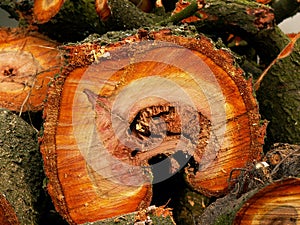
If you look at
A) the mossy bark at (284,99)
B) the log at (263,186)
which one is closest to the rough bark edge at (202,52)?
the log at (263,186)

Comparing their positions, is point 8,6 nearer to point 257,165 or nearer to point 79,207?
point 79,207

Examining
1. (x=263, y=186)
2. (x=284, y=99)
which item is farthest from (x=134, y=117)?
(x=284, y=99)

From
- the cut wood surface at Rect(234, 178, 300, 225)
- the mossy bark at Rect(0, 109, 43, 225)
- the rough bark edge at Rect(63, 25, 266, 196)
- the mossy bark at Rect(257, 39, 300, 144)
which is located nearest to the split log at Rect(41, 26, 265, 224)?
the rough bark edge at Rect(63, 25, 266, 196)

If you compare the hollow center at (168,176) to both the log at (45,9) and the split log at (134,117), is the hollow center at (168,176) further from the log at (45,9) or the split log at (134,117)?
the log at (45,9)

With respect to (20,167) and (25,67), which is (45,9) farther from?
(20,167)

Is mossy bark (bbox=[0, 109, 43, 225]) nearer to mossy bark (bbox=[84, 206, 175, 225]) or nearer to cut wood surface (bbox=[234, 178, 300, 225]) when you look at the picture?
mossy bark (bbox=[84, 206, 175, 225])

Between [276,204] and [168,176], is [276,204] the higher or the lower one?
the higher one
